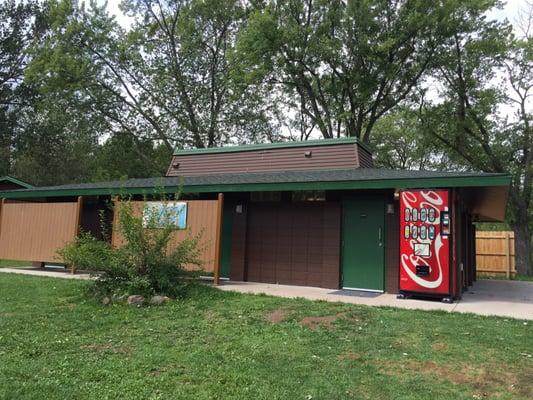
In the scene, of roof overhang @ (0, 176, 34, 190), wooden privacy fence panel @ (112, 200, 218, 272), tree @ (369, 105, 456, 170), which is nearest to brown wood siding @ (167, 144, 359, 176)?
wooden privacy fence panel @ (112, 200, 218, 272)

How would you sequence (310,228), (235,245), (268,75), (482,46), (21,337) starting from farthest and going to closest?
(268,75) → (482,46) → (235,245) → (310,228) → (21,337)

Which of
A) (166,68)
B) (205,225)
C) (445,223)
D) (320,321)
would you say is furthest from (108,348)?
(166,68)

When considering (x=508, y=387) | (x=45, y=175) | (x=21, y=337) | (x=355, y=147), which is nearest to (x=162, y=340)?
(x=21, y=337)

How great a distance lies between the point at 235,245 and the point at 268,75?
13054 millimetres

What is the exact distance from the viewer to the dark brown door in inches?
396

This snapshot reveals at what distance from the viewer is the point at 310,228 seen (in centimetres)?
1031

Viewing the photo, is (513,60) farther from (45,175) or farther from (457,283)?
(45,175)

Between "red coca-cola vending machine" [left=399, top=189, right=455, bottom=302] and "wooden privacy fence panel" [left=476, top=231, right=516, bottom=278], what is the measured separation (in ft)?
35.3

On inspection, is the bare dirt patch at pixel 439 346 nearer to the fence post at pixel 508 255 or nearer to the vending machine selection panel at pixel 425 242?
the vending machine selection panel at pixel 425 242

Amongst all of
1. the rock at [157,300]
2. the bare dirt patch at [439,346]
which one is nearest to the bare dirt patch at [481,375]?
the bare dirt patch at [439,346]

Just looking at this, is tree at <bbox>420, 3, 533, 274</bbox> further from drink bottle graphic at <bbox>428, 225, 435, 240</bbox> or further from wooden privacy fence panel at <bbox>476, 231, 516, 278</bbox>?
drink bottle graphic at <bbox>428, 225, 435, 240</bbox>

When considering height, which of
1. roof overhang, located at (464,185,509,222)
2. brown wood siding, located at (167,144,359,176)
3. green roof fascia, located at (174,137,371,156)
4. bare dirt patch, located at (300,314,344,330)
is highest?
green roof fascia, located at (174,137,371,156)

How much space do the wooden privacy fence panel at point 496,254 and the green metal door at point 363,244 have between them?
33.9 ft

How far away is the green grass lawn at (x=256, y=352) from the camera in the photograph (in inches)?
159
